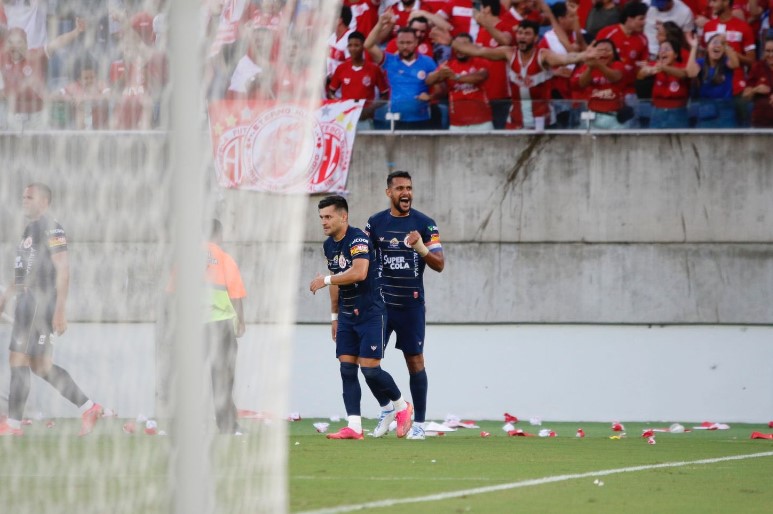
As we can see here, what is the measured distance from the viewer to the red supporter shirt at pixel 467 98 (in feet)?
46.7

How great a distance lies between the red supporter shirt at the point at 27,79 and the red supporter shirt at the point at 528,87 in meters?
9.00

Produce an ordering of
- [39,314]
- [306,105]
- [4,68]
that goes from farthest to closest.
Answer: [39,314], [306,105], [4,68]

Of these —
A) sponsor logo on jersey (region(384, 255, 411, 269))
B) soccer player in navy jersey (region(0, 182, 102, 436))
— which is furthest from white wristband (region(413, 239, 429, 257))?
soccer player in navy jersey (region(0, 182, 102, 436))

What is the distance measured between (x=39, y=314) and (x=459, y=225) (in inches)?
303

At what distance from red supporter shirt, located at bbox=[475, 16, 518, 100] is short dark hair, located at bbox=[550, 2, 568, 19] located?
18.0 inches

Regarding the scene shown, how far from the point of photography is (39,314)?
7516mm

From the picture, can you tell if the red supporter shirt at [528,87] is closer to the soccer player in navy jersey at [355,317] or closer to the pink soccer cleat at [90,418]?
the soccer player in navy jersey at [355,317]

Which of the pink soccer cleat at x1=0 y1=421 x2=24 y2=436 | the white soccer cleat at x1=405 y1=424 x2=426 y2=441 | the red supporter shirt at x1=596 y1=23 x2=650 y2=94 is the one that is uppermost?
the red supporter shirt at x1=596 y1=23 x2=650 y2=94

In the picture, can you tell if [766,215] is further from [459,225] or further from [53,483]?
[53,483]

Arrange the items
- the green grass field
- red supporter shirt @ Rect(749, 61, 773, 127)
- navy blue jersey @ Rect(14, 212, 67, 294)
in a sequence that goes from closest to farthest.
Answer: the green grass field → navy blue jersey @ Rect(14, 212, 67, 294) → red supporter shirt @ Rect(749, 61, 773, 127)

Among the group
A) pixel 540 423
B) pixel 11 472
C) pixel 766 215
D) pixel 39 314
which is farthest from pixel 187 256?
pixel 766 215

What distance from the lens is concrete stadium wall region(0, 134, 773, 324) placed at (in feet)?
47.1

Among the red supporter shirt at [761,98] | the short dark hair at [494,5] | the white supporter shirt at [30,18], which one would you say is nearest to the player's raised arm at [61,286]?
the white supporter shirt at [30,18]

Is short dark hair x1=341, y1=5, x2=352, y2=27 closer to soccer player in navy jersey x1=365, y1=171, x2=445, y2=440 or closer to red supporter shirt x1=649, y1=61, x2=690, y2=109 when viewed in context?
red supporter shirt x1=649, y1=61, x2=690, y2=109
